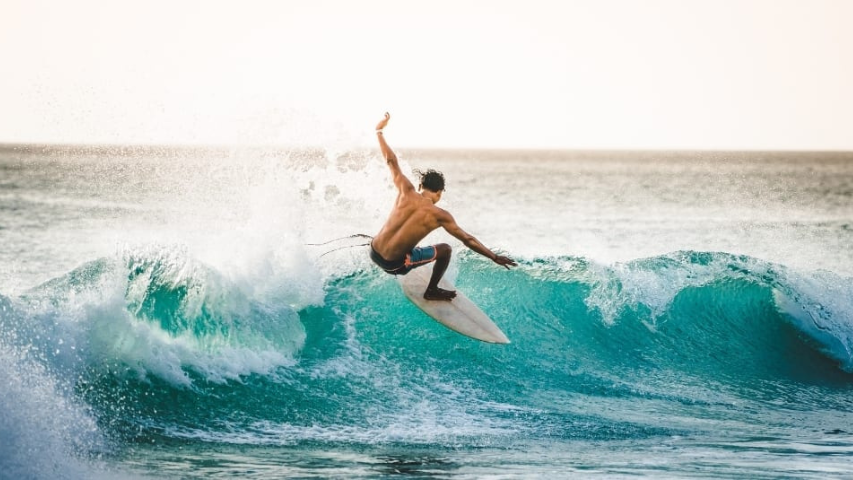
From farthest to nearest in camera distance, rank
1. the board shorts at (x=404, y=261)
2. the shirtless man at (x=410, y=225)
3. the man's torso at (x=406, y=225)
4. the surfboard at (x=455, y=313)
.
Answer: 1. the surfboard at (x=455, y=313)
2. the board shorts at (x=404, y=261)
3. the man's torso at (x=406, y=225)
4. the shirtless man at (x=410, y=225)

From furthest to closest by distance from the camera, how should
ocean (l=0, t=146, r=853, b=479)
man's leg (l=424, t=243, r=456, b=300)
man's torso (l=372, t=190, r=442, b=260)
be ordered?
man's leg (l=424, t=243, r=456, b=300) < man's torso (l=372, t=190, r=442, b=260) < ocean (l=0, t=146, r=853, b=479)

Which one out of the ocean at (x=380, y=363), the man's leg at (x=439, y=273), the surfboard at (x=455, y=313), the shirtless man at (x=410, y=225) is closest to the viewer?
the ocean at (x=380, y=363)

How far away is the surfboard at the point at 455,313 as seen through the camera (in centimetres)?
837

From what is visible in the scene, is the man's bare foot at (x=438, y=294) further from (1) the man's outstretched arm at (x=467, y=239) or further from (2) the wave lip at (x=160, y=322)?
(2) the wave lip at (x=160, y=322)

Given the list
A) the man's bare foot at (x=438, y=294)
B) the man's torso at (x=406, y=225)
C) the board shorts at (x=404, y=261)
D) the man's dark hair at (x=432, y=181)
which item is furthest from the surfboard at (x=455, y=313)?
the man's dark hair at (x=432, y=181)

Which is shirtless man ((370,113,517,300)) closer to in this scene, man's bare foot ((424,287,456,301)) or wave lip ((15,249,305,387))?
man's bare foot ((424,287,456,301))

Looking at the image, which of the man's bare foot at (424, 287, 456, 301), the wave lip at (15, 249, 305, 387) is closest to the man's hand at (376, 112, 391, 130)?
the man's bare foot at (424, 287, 456, 301)

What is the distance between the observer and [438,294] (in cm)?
849

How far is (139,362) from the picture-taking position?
8.21 meters

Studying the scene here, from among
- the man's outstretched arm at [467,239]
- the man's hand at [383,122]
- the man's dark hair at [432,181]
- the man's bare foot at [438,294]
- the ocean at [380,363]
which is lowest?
the ocean at [380,363]

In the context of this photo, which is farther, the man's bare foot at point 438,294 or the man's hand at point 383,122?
the man's bare foot at point 438,294

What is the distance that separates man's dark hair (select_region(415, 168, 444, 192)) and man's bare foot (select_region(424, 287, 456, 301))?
143 cm

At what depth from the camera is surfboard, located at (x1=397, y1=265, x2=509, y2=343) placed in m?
8.37

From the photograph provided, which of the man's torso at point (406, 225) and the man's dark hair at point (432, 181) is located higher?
the man's dark hair at point (432, 181)
